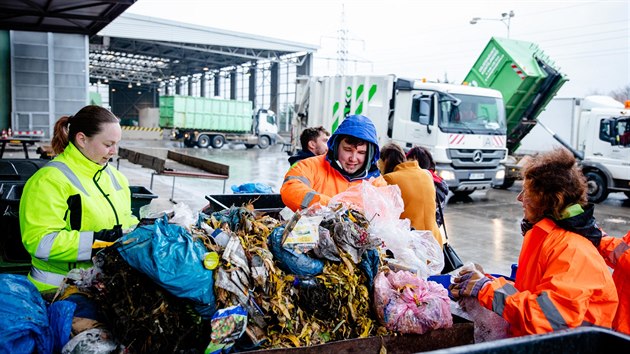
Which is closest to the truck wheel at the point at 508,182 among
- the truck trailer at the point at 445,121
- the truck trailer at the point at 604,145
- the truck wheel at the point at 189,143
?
the truck trailer at the point at 604,145

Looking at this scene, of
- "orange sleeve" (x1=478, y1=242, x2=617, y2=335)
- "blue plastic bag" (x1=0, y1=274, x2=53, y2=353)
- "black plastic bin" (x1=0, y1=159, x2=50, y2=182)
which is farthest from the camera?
"black plastic bin" (x1=0, y1=159, x2=50, y2=182)

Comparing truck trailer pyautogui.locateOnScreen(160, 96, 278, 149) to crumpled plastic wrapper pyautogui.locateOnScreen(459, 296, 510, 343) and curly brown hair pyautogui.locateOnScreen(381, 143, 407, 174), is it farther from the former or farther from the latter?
crumpled plastic wrapper pyautogui.locateOnScreen(459, 296, 510, 343)

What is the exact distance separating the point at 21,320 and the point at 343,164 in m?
2.10

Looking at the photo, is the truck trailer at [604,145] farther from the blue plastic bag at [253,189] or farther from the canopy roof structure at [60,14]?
the canopy roof structure at [60,14]

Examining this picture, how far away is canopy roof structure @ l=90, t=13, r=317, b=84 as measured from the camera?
30984 mm

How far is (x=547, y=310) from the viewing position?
195cm

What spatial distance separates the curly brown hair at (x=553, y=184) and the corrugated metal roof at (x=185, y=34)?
102ft

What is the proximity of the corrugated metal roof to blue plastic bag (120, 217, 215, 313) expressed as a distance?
101ft

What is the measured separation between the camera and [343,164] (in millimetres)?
3279

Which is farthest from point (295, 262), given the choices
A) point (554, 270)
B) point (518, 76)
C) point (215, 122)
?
point (215, 122)

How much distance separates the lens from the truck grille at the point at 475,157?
1137 cm

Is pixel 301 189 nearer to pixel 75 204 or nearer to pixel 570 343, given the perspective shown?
pixel 75 204

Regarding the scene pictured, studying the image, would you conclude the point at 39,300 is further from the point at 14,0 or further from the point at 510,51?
the point at 510,51

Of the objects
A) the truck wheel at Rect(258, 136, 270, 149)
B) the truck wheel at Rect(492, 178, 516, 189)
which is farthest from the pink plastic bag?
the truck wheel at Rect(258, 136, 270, 149)
